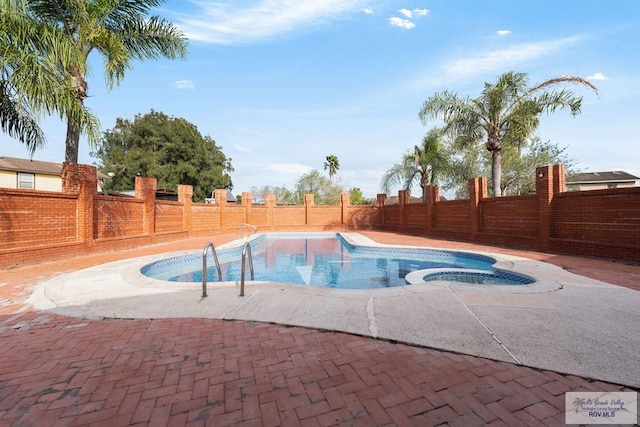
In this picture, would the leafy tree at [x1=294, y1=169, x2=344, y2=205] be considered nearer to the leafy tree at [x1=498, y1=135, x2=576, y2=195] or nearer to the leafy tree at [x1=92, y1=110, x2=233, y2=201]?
the leafy tree at [x1=92, y1=110, x2=233, y2=201]

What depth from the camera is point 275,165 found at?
44625 mm

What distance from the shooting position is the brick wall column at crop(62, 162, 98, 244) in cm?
886

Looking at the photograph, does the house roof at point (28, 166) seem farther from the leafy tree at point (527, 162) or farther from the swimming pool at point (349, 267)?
the leafy tree at point (527, 162)

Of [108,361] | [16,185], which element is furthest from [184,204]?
[16,185]

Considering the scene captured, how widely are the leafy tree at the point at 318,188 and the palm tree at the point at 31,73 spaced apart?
32448mm

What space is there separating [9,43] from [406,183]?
770 inches

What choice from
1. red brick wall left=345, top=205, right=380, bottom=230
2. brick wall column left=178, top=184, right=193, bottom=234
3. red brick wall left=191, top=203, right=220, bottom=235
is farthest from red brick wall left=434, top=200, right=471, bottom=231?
brick wall column left=178, top=184, right=193, bottom=234

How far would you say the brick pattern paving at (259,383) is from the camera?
187 centimetres

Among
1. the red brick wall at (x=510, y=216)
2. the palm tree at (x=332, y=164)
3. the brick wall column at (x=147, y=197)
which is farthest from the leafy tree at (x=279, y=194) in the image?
the red brick wall at (x=510, y=216)

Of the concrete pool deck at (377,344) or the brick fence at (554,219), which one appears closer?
the concrete pool deck at (377,344)

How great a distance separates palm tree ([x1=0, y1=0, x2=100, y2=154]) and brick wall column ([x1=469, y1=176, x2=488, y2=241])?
13593 millimetres

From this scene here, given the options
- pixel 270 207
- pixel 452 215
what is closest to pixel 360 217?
pixel 270 207

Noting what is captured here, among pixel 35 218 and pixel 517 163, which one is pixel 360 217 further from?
pixel 35 218

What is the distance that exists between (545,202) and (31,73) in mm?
14395
